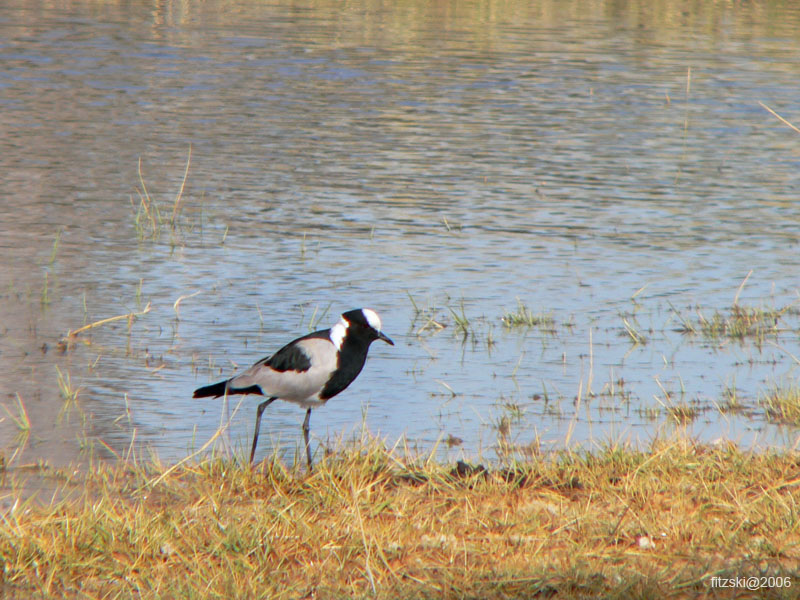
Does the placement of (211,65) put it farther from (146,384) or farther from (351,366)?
(351,366)

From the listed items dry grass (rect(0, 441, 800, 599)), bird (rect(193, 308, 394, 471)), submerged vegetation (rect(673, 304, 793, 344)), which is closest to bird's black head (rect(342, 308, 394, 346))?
bird (rect(193, 308, 394, 471))

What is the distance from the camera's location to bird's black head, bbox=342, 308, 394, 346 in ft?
22.1

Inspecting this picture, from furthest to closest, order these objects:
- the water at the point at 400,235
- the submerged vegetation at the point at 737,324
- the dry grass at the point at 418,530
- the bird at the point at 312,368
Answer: the submerged vegetation at the point at 737,324, the water at the point at 400,235, the bird at the point at 312,368, the dry grass at the point at 418,530

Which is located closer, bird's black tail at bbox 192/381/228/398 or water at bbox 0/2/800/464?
bird's black tail at bbox 192/381/228/398

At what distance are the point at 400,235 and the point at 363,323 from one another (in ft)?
20.0

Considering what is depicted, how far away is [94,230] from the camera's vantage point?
12.6m

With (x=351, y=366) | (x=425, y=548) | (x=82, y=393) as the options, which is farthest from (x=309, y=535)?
(x=82, y=393)

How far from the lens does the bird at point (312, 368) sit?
657 centimetres

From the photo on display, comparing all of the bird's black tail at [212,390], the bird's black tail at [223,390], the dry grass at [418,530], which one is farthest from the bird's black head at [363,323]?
the dry grass at [418,530]

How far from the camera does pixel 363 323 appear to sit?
6.76 metres

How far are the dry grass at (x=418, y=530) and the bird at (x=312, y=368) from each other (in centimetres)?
56

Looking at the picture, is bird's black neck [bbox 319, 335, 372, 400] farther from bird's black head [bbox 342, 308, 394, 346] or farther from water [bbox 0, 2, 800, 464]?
water [bbox 0, 2, 800, 464]

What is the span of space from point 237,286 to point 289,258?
3.62ft

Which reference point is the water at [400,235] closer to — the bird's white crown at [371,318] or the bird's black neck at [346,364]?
the bird's black neck at [346,364]
